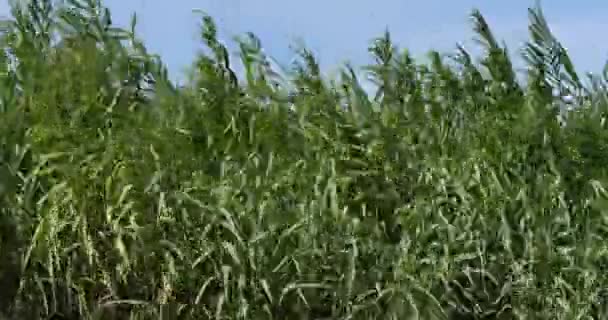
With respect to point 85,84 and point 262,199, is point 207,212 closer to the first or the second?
point 262,199

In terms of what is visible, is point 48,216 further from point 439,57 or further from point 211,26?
point 439,57

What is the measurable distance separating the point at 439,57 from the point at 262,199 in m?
0.97

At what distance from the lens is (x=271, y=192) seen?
3.50 m

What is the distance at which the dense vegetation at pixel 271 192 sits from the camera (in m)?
3.39

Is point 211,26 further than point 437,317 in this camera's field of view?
Yes

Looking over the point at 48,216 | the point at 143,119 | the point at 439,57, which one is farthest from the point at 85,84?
the point at 439,57

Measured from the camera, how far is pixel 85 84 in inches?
142

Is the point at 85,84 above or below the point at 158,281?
above

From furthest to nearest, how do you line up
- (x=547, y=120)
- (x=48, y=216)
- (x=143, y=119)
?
(x=547, y=120) → (x=143, y=119) → (x=48, y=216)

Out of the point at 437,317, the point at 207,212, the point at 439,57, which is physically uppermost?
the point at 439,57

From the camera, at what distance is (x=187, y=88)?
12.4ft

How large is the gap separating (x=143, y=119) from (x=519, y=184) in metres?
1.25

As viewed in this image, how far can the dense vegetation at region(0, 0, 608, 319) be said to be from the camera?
3.39 meters

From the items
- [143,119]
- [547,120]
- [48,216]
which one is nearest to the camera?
[48,216]
